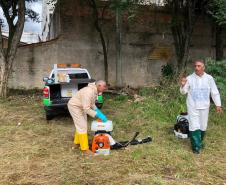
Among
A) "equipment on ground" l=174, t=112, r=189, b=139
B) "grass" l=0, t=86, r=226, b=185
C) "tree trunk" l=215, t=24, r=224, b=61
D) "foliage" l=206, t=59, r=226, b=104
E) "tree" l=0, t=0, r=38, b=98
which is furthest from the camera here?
"tree trunk" l=215, t=24, r=224, b=61

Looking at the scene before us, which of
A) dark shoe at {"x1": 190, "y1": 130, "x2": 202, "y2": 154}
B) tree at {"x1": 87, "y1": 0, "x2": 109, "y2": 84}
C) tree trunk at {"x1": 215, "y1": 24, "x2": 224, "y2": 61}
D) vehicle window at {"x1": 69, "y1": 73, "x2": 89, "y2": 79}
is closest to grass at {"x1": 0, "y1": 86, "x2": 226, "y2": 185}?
dark shoe at {"x1": 190, "y1": 130, "x2": 202, "y2": 154}

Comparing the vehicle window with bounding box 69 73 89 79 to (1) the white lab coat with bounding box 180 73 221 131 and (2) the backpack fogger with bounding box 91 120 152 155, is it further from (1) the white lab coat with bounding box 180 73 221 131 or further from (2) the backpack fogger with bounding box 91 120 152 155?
(1) the white lab coat with bounding box 180 73 221 131

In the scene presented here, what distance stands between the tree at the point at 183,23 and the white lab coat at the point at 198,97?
8.59 metres

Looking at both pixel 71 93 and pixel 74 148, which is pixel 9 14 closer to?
A: pixel 71 93

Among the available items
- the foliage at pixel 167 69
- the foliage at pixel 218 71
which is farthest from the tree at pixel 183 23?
the foliage at pixel 218 71

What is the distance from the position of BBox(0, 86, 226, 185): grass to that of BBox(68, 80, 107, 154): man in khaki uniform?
1.18ft

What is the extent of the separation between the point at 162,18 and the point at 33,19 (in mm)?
6437

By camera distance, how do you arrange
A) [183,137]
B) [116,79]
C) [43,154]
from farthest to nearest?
[116,79] < [183,137] < [43,154]

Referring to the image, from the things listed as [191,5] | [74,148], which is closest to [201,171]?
[74,148]

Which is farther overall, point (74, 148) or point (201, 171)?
point (74, 148)

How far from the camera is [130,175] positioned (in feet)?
19.1

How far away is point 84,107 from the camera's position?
6785 mm

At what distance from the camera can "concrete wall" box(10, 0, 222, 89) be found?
1634 cm

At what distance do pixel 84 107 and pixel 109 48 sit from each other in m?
10.7
